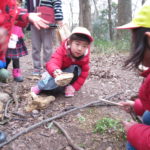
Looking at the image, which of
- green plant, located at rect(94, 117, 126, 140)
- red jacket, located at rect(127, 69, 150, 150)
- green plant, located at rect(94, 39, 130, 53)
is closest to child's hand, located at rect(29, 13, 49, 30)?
red jacket, located at rect(127, 69, 150, 150)

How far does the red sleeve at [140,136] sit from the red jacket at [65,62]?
4.41 feet

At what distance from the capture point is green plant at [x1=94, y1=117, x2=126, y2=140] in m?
2.17

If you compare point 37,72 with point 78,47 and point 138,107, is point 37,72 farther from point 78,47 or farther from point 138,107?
point 138,107

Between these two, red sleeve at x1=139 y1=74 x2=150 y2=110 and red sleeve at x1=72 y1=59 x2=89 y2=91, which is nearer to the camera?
red sleeve at x1=139 y1=74 x2=150 y2=110

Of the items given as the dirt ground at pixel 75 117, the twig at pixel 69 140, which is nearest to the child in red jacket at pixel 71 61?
the dirt ground at pixel 75 117

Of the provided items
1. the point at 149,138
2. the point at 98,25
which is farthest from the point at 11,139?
the point at 98,25

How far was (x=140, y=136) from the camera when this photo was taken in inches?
58.2

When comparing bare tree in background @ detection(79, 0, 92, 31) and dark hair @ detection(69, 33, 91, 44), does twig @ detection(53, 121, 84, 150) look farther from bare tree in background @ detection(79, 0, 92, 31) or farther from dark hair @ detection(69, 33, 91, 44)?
bare tree in background @ detection(79, 0, 92, 31)

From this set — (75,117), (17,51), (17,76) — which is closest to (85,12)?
(17,51)

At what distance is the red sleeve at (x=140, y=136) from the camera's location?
1428 mm

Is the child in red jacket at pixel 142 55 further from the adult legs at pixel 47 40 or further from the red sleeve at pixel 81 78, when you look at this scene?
the adult legs at pixel 47 40

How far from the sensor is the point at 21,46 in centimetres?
363

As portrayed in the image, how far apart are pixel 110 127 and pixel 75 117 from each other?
38 centimetres

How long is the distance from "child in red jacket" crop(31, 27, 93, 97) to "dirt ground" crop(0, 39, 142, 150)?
14cm
